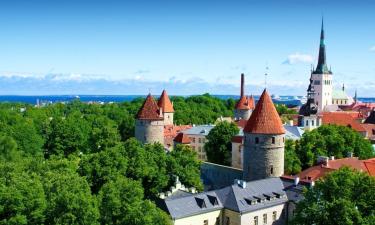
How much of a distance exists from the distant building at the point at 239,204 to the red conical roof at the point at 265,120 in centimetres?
526

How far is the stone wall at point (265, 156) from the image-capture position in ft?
139

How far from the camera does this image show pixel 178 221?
32.2 m

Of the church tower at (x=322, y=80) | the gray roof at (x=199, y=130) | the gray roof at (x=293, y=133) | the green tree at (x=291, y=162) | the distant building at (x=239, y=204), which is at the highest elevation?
the church tower at (x=322, y=80)

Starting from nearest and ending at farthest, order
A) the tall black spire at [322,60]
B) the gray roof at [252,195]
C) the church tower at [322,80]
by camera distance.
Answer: the gray roof at [252,195] → the tall black spire at [322,60] → the church tower at [322,80]

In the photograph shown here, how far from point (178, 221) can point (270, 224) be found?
7.97 m

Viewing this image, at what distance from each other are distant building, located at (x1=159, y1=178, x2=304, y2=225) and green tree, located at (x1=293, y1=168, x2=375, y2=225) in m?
7.49

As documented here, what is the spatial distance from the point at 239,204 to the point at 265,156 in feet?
28.9

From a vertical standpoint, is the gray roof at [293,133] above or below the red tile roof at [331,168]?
above

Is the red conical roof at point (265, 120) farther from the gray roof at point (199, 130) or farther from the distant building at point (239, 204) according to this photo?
the gray roof at point (199, 130)

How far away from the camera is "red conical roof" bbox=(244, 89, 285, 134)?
42.3m

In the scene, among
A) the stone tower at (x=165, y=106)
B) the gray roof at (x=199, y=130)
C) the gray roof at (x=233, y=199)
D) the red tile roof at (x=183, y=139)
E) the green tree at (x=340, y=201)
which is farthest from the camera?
the stone tower at (x=165, y=106)

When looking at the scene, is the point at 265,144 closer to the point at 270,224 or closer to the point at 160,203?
the point at 270,224

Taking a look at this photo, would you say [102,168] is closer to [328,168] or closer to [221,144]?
[328,168]

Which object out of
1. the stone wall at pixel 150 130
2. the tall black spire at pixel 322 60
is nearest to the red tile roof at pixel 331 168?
the stone wall at pixel 150 130
